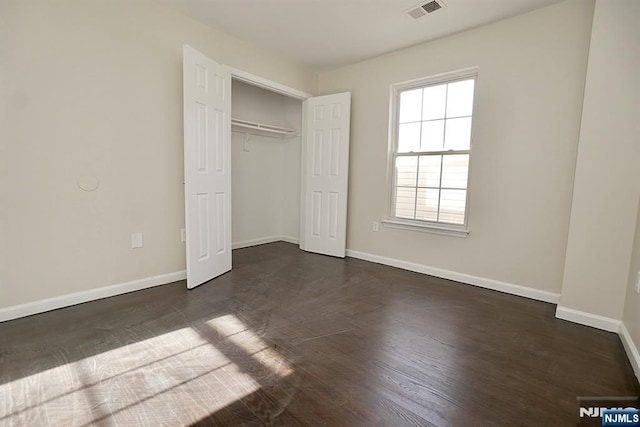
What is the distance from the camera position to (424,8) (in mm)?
2670

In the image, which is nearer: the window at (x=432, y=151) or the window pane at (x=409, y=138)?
the window at (x=432, y=151)

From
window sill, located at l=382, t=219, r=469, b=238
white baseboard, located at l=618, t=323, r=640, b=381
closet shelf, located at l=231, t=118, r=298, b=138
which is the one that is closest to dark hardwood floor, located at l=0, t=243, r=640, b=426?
white baseboard, located at l=618, t=323, r=640, b=381

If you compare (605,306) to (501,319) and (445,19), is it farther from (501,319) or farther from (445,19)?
(445,19)

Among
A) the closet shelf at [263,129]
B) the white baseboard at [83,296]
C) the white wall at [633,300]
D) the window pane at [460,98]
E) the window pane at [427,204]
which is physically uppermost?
the window pane at [460,98]

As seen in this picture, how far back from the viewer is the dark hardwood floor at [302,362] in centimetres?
136

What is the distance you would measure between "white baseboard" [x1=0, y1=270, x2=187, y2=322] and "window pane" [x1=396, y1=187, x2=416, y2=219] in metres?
2.63

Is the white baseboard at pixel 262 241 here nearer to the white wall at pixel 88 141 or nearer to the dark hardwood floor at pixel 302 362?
the white wall at pixel 88 141

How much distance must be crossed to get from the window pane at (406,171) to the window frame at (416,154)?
56 millimetres

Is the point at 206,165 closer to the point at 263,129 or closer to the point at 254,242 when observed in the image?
the point at 263,129

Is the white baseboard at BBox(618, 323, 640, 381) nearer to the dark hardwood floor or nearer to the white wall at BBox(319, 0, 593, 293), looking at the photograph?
the dark hardwood floor

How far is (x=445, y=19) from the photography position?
9.37ft

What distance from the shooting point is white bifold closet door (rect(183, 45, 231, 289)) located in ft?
8.88

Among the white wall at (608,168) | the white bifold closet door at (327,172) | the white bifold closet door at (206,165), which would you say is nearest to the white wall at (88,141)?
the white bifold closet door at (206,165)

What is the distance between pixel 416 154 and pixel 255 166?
256cm
